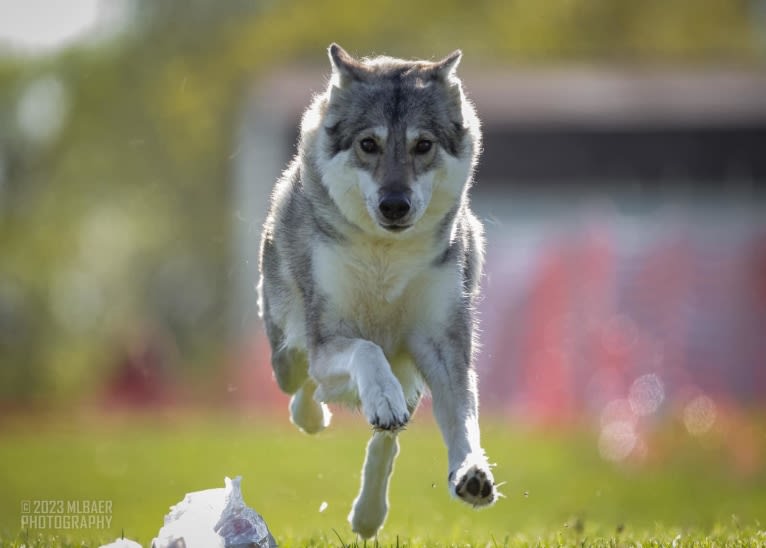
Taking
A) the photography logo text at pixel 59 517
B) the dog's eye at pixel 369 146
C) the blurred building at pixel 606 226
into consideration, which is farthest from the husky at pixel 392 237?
the blurred building at pixel 606 226

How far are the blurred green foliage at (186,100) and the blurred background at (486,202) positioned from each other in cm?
7

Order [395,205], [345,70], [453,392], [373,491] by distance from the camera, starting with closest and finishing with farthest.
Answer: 1. [395,205]
2. [453,392]
3. [345,70]
4. [373,491]

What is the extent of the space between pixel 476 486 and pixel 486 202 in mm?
18037

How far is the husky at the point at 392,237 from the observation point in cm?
576

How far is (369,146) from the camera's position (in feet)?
19.3

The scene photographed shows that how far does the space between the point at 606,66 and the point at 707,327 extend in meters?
9.81

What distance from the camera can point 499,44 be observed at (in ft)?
116

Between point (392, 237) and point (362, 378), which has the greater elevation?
point (392, 237)

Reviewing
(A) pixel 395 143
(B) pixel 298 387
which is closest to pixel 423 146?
(A) pixel 395 143

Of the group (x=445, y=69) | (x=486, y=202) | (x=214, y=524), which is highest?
(x=486, y=202)

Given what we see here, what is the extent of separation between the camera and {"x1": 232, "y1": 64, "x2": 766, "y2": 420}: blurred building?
1777cm

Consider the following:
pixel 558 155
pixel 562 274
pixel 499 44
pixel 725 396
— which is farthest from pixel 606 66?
pixel 725 396

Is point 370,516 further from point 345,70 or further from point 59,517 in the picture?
point 345,70

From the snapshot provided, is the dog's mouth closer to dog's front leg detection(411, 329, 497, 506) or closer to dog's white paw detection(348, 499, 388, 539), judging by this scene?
dog's front leg detection(411, 329, 497, 506)
